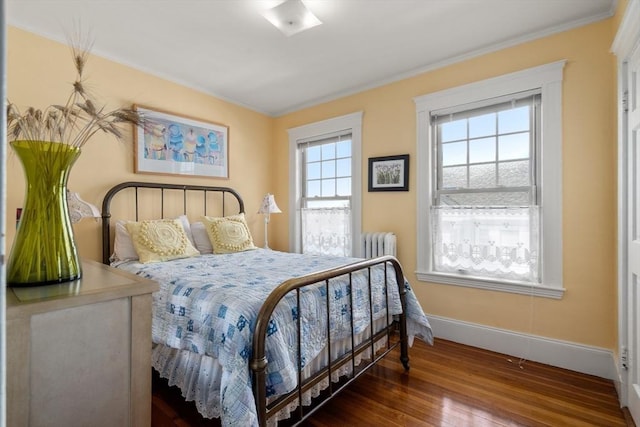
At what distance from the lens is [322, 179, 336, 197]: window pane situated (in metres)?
3.71

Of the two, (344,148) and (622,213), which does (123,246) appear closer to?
(344,148)

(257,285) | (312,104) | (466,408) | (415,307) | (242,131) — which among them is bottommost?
(466,408)

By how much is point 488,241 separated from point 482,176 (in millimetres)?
549

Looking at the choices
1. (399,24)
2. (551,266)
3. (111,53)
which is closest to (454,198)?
(551,266)

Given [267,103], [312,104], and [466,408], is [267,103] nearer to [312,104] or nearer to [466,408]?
[312,104]

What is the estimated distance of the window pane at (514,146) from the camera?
2.48 meters

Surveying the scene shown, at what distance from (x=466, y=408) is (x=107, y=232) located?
2.95 meters

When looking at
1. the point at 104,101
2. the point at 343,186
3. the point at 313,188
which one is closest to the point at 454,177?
the point at 343,186

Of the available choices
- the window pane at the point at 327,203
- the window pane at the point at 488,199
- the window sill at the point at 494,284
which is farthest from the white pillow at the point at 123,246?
the window pane at the point at 488,199

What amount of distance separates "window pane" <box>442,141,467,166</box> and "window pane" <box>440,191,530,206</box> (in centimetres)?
30

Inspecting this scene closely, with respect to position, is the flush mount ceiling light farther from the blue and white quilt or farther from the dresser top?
the dresser top

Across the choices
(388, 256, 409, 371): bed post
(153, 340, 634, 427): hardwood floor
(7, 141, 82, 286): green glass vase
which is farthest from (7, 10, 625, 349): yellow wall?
(7, 141, 82, 286): green glass vase

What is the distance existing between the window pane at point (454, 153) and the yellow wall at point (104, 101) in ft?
7.45

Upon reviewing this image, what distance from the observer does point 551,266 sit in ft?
7.65
